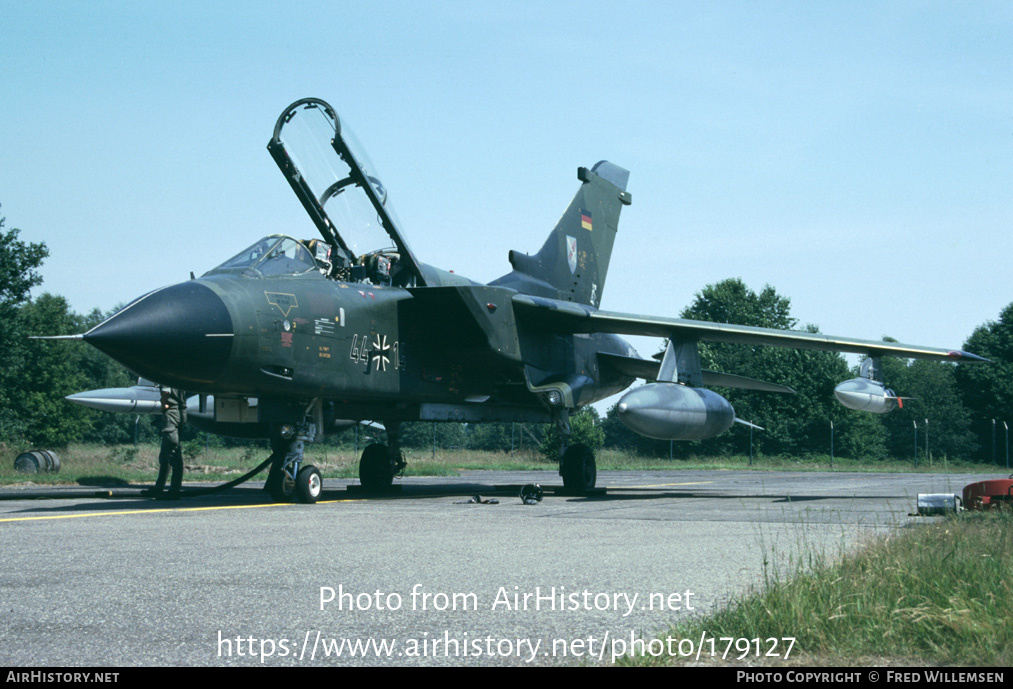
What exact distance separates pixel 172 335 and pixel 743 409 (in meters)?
49.7

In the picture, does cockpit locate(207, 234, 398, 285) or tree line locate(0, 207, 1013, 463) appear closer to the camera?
cockpit locate(207, 234, 398, 285)

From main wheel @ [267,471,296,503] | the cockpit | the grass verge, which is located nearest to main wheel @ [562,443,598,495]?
the cockpit

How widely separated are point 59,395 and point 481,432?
3132 cm

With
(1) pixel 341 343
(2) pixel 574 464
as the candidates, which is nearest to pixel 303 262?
(1) pixel 341 343

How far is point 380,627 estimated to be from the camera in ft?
14.3

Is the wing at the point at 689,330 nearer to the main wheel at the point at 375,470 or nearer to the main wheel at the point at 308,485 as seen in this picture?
the main wheel at the point at 375,470

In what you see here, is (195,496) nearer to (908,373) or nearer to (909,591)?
(909,591)

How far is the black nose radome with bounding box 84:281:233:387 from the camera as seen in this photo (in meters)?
9.93

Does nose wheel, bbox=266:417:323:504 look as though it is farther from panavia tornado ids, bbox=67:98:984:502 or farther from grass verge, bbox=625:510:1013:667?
grass verge, bbox=625:510:1013:667

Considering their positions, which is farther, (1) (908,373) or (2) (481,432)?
(1) (908,373)

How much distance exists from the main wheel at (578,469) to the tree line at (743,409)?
2240cm

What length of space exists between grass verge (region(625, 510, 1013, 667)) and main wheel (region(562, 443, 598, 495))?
35.3 ft

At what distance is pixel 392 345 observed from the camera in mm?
13656
